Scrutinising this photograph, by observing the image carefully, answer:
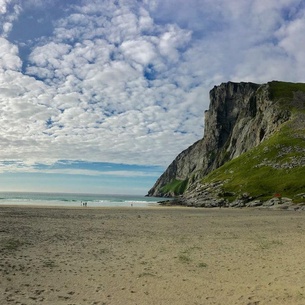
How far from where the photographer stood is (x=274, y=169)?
4336 inches

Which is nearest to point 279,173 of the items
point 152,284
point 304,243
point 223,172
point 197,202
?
point 197,202

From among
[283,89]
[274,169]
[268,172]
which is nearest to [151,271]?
[268,172]

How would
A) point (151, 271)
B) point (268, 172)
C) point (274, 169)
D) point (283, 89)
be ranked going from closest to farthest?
point (151, 271)
point (268, 172)
point (274, 169)
point (283, 89)

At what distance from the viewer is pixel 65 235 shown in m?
31.2

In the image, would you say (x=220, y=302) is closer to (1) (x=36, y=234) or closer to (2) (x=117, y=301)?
(2) (x=117, y=301)

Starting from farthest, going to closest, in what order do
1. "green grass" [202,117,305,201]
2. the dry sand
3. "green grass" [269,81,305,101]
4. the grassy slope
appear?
"green grass" [269,81,305,101], the grassy slope, "green grass" [202,117,305,201], the dry sand

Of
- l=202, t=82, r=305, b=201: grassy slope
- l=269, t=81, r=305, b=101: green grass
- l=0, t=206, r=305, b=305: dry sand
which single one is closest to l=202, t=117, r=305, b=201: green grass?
l=202, t=82, r=305, b=201: grassy slope

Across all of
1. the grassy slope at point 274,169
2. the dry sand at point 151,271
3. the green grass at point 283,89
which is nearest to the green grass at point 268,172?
the grassy slope at point 274,169

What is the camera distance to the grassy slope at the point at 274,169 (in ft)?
316

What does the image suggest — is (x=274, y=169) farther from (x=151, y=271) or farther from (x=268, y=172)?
(x=151, y=271)

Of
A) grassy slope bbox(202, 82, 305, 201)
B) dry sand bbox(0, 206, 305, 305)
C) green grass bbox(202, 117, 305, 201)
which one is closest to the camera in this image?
dry sand bbox(0, 206, 305, 305)

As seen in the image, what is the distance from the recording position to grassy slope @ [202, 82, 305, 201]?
9625 cm

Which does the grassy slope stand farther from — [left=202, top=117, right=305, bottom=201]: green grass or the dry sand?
the dry sand

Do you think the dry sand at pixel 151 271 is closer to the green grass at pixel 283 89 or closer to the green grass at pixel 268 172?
the green grass at pixel 268 172
